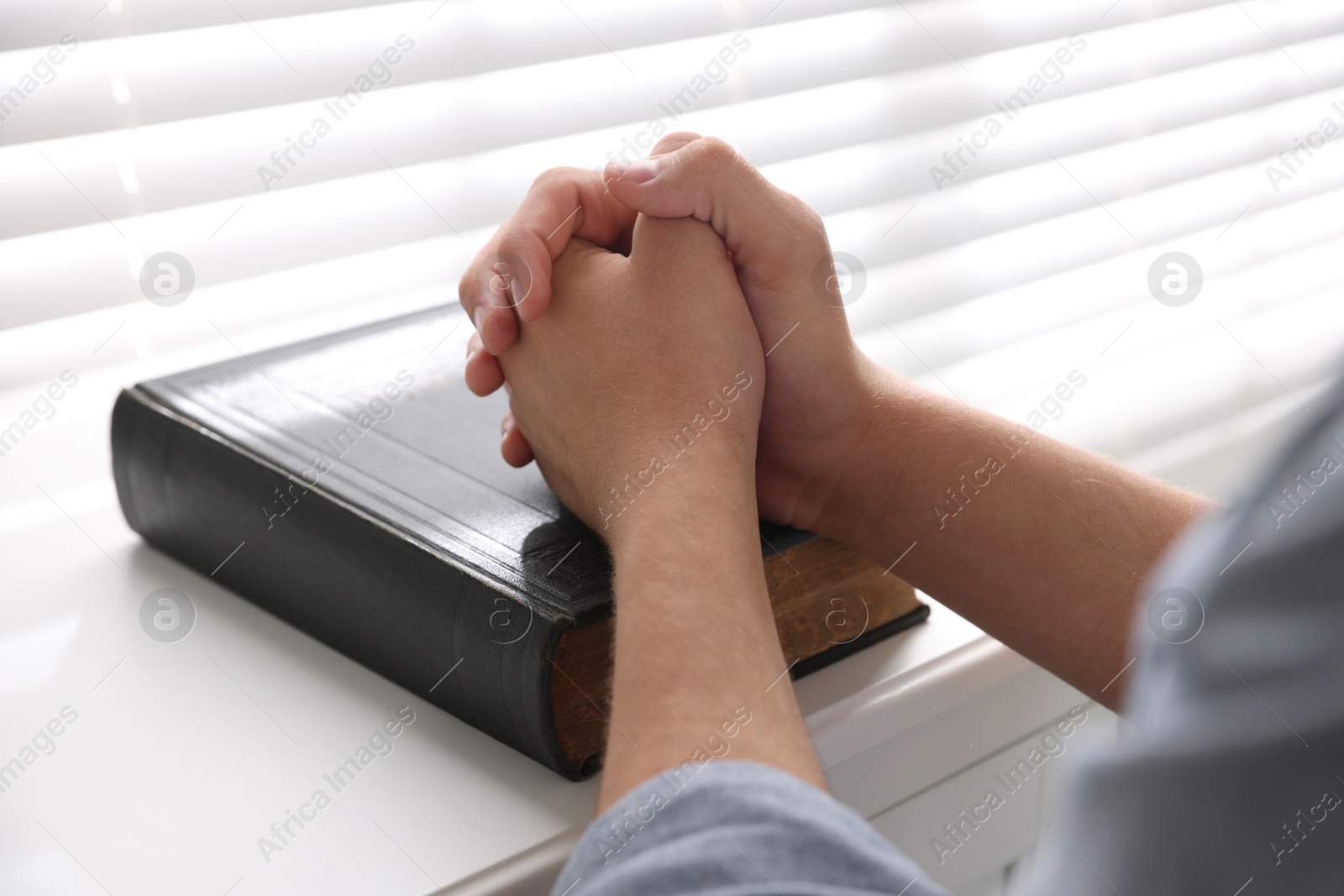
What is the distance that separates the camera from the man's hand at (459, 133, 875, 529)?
2.13 ft

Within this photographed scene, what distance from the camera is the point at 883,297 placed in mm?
1456

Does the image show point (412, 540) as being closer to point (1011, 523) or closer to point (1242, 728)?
point (1011, 523)

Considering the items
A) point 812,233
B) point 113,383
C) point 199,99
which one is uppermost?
point 812,233

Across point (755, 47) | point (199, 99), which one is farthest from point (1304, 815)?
point (755, 47)

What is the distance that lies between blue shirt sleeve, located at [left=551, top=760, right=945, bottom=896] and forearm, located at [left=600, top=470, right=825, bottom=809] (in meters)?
0.02

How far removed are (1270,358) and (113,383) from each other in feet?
5.20

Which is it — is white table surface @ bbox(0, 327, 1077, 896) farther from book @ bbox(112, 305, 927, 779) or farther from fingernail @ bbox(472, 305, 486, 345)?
fingernail @ bbox(472, 305, 486, 345)

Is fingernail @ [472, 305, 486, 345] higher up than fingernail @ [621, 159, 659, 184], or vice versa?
fingernail @ [621, 159, 659, 184]

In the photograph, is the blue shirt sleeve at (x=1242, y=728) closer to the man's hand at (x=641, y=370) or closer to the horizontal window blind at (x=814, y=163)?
the man's hand at (x=641, y=370)

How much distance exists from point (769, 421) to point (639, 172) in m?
0.18

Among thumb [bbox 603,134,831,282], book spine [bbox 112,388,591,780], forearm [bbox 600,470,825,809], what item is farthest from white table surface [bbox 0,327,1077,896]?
thumb [bbox 603,134,831,282]

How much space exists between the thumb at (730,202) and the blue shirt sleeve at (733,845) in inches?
13.5

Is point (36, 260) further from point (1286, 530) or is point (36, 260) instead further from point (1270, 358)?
point (1270, 358)

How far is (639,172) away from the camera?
64cm
